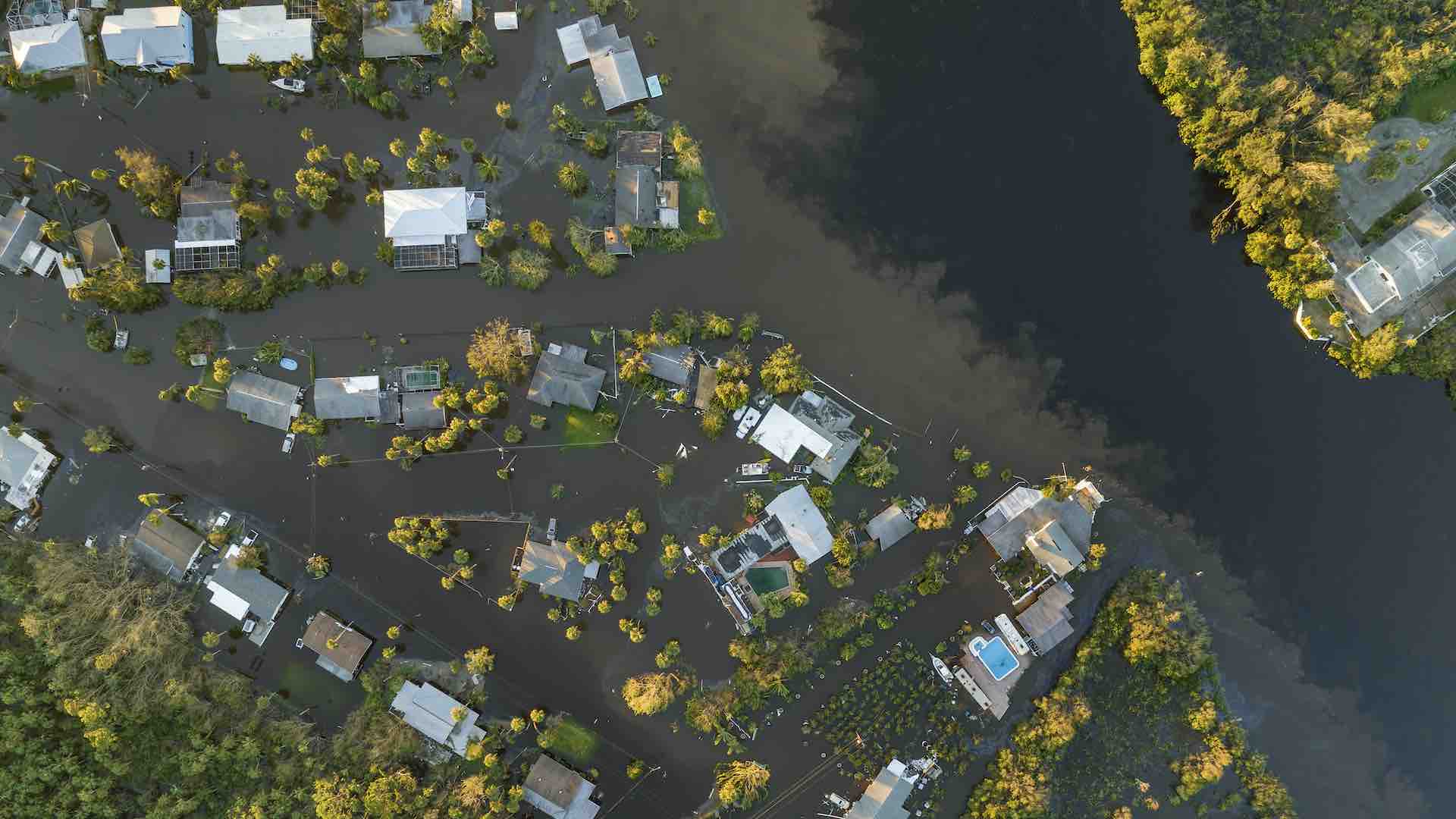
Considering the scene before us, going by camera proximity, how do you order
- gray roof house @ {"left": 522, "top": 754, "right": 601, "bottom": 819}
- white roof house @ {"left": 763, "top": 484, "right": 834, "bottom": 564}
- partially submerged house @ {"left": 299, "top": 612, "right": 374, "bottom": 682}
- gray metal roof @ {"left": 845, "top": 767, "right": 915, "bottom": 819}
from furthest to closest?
white roof house @ {"left": 763, "top": 484, "right": 834, "bottom": 564}
partially submerged house @ {"left": 299, "top": 612, "right": 374, "bottom": 682}
gray roof house @ {"left": 522, "top": 754, "right": 601, "bottom": 819}
gray metal roof @ {"left": 845, "top": 767, "right": 915, "bottom": 819}

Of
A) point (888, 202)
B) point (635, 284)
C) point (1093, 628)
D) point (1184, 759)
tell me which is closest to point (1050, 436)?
point (1093, 628)

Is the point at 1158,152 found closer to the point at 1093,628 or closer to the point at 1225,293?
the point at 1225,293

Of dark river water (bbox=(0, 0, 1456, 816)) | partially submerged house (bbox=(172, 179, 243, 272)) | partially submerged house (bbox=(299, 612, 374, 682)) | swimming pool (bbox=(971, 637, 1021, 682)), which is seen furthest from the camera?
dark river water (bbox=(0, 0, 1456, 816))

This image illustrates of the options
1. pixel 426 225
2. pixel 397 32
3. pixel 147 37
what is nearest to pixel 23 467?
pixel 147 37

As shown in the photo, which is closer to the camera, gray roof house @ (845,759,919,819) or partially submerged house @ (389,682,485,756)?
gray roof house @ (845,759,919,819)

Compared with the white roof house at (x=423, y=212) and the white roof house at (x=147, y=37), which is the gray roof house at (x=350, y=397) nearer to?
the white roof house at (x=423, y=212)

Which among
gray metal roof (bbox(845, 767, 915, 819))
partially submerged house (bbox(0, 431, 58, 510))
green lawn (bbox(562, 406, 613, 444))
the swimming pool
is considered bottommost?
gray metal roof (bbox(845, 767, 915, 819))

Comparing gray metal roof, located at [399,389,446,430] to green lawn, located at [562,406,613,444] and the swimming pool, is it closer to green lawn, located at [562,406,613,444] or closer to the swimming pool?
green lawn, located at [562,406,613,444]

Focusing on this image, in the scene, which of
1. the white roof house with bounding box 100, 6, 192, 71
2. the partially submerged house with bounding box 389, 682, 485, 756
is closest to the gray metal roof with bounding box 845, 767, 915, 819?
the partially submerged house with bounding box 389, 682, 485, 756
